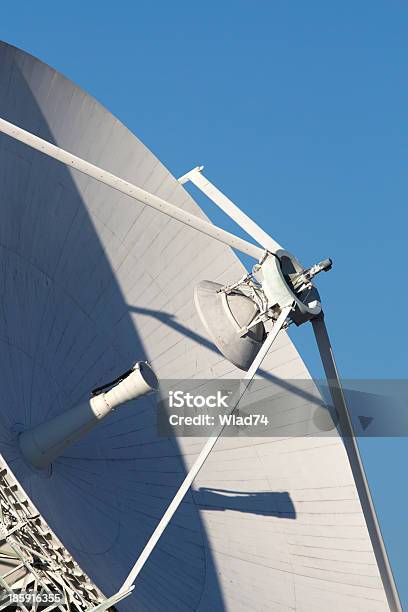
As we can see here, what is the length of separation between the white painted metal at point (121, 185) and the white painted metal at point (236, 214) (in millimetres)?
933

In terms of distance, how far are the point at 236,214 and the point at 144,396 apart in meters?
5.69

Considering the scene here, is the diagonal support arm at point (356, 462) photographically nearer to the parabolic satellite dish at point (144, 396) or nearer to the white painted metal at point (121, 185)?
the parabolic satellite dish at point (144, 396)

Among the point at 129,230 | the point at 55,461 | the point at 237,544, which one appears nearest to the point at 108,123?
the point at 129,230

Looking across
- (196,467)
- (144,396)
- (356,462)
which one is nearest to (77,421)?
(144,396)

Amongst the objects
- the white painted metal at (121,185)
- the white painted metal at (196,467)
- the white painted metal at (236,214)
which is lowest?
the white painted metal at (196,467)

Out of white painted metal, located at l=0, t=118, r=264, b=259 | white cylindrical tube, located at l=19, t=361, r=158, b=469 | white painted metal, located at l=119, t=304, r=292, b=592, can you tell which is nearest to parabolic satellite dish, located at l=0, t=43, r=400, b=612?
white cylindrical tube, located at l=19, t=361, r=158, b=469

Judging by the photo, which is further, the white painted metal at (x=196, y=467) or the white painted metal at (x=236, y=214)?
the white painted metal at (x=236, y=214)

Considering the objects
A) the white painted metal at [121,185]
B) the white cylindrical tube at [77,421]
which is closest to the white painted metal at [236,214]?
the white painted metal at [121,185]

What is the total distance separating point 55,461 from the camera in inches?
1433

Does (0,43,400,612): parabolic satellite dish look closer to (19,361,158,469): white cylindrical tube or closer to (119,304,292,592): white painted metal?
(19,361,158,469): white cylindrical tube

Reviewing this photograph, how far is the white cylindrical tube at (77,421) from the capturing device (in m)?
31.7

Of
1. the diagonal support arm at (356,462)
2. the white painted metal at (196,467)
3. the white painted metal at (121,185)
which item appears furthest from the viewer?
the diagonal support arm at (356,462)

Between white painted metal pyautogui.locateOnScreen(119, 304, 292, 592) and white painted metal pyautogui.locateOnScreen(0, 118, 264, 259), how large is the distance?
2190 mm

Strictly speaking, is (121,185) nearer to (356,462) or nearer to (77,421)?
(77,421)
